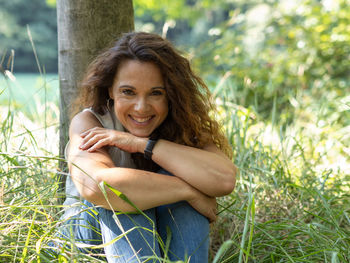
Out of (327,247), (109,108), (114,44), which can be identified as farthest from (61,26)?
(327,247)

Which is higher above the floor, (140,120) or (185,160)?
(140,120)

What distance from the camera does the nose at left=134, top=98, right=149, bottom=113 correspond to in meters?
1.86

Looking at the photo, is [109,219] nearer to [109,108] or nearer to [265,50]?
[109,108]


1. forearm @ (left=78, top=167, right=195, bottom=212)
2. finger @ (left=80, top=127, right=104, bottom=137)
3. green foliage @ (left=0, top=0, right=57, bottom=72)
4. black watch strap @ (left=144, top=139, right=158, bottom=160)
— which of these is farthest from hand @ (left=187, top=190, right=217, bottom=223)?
green foliage @ (left=0, top=0, right=57, bottom=72)

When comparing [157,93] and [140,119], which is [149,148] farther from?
[157,93]

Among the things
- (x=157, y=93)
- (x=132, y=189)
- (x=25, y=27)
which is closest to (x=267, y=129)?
(x=157, y=93)

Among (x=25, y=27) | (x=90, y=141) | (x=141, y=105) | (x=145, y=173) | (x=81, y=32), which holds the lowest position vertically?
(x=145, y=173)

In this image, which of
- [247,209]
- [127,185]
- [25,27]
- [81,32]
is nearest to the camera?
[247,209]

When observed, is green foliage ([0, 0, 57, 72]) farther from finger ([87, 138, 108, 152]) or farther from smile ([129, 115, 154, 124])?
finger ([87, 138, 108, 152])

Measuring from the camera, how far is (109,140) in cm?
179

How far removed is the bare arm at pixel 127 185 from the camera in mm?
1572

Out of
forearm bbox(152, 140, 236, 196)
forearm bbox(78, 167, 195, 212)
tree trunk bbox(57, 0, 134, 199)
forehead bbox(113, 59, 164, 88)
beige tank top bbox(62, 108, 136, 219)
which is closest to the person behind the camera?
forearm bbox(78, 167, 195, 212)

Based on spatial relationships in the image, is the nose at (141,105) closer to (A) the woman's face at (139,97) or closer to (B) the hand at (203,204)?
(A) the woman's face at (139,97)

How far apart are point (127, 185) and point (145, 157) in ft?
0.97
